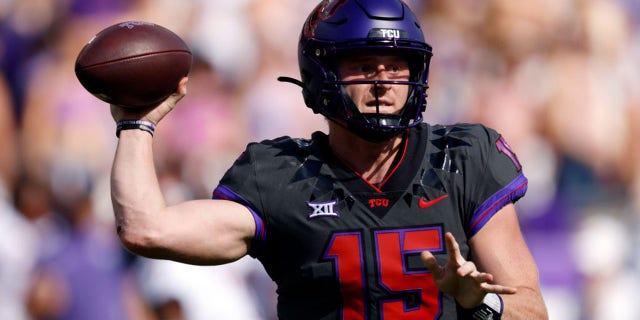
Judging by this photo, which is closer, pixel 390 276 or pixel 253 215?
pixel 390 276

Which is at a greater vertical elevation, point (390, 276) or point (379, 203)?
point (379, 203)

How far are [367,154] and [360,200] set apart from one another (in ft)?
0.58

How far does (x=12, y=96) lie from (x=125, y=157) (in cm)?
250

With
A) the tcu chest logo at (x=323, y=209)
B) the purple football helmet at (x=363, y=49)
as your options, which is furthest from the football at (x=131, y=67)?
the tcu chest logo at (x=323, y=209)

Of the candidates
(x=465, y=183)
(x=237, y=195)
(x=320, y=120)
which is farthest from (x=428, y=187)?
(x=320, y=120)

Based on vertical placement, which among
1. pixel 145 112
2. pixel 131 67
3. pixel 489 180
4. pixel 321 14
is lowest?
pixel 489 180

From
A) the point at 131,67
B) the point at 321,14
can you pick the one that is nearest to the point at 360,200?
the point at 321,14

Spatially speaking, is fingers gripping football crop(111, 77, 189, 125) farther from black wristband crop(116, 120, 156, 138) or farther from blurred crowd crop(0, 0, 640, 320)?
blurred crowd crop(0, 0, 640, 320)

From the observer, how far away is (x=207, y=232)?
8.56 ft

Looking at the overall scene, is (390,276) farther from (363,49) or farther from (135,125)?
(135,125)

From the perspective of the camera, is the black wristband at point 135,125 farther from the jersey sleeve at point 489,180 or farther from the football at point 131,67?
the jersey sleeve at point 489,180

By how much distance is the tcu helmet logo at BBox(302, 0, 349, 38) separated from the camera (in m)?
2.85

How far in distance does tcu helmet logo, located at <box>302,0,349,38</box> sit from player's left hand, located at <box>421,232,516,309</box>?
33.1 inches

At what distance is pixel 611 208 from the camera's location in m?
5.00
